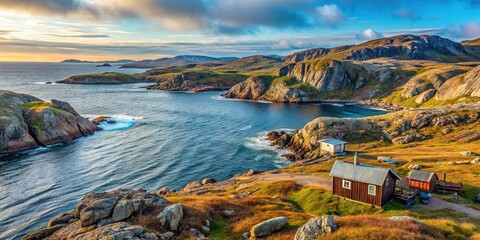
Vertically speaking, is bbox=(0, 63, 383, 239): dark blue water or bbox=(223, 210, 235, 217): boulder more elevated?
bbox=(223, 210, 235, 217): boulder

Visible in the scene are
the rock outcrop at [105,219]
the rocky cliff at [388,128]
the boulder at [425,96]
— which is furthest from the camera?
the boulder at [425,96]

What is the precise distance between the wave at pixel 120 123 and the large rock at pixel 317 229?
103m

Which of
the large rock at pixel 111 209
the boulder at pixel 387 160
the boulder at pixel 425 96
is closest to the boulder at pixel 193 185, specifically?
the large rock at pixel 111 209

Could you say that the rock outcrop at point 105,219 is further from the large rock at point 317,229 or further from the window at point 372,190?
the window at point 372,190

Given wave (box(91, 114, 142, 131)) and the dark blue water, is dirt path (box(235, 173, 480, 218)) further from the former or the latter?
wave (box(91, 114, 142, 131))

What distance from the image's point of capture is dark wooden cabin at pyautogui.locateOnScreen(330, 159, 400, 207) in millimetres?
39500

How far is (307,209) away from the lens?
137 ft

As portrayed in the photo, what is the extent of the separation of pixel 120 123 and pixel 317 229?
113 m

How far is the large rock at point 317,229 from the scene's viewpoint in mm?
24219

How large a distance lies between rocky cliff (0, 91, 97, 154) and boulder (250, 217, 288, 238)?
85808 mm

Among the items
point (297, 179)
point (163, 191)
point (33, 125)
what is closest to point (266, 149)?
point (297, 179)

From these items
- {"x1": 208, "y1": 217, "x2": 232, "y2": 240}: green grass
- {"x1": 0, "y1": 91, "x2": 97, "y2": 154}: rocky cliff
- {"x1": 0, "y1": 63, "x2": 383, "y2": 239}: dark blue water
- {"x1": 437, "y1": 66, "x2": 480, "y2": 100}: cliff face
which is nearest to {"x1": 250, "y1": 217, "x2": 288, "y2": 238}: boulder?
{"x1": 208, "y1": 217, "x2": 232, "y2": 240}: green grass

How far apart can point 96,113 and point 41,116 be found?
47.5 m

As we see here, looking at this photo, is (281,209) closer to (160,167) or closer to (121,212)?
(121,212)
